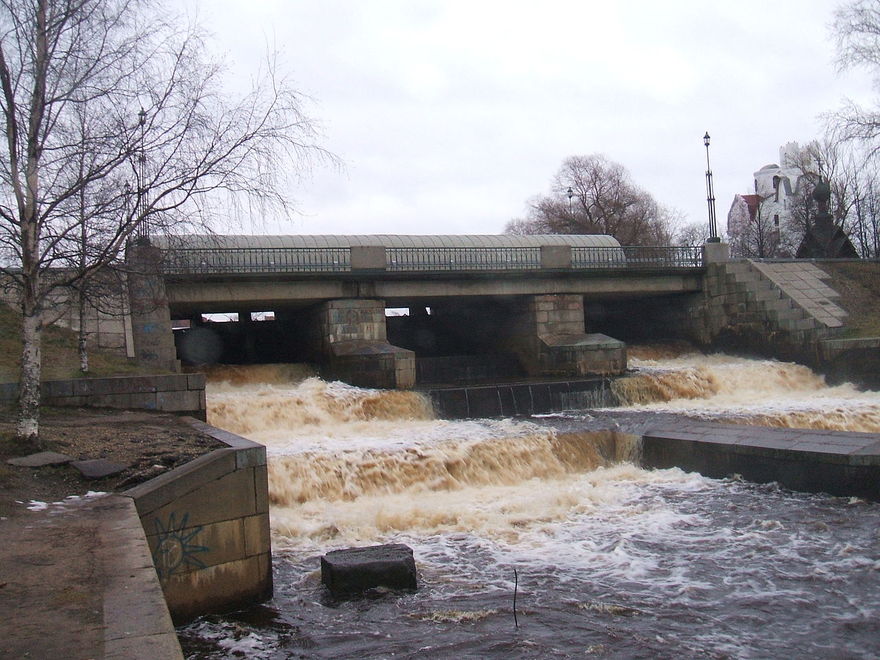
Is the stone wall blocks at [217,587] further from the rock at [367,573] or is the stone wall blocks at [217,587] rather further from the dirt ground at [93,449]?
the dirt ground at [93,449]

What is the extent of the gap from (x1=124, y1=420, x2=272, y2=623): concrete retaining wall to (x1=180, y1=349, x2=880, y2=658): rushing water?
0.30m

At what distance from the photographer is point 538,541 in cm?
980

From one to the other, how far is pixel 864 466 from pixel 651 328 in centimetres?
1932

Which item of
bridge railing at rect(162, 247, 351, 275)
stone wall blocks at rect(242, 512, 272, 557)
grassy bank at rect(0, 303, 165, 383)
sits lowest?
stone wall blocks at rect(242, 512, 272, 557)

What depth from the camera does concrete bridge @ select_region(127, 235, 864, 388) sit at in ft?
69.4

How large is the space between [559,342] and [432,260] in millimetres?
6202

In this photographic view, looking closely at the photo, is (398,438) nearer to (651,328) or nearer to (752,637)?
(752,637)

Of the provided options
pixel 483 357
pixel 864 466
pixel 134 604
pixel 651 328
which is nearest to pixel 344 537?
pixel 134 604

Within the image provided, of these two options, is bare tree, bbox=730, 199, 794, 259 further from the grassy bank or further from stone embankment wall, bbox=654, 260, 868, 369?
the grassy bank

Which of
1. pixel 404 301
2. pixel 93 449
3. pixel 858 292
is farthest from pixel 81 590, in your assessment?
pixel 858 292

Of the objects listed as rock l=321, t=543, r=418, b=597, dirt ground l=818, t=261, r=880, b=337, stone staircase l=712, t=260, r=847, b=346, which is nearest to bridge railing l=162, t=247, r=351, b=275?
rock l=321, t=543, r=418, b=597

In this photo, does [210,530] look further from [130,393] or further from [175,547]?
[130,393]

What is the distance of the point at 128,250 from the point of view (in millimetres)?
10008

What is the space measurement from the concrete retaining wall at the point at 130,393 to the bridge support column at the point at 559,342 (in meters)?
11.9
